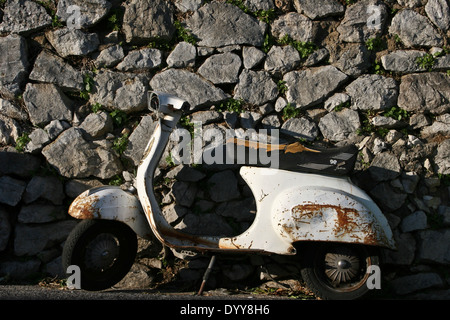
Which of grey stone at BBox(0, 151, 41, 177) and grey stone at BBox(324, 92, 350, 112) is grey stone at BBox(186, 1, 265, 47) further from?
grey stone at BBox(0, 151, 41, 177)

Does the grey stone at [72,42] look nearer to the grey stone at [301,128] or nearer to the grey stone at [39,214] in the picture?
the grey stone at [39,214]

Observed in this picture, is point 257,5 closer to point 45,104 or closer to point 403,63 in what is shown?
point 403,63

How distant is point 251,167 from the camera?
4676 millimetres

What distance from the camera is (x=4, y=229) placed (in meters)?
5.21

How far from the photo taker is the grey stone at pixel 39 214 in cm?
525

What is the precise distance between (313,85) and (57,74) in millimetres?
2606

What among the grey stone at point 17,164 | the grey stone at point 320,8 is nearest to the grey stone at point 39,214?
the grey stone at point 17,164

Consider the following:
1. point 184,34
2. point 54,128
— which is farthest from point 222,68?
point 54,128

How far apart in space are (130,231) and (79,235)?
465 mm

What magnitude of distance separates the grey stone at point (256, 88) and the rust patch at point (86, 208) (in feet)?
6.14

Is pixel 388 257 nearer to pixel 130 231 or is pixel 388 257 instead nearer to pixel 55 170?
pixel 130 231

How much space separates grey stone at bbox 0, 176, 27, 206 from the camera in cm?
523
